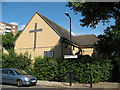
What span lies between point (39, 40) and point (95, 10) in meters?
10.6

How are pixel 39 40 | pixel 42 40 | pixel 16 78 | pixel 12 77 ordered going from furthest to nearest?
pixel 39 40, pixel 42 40, pixel 12 77, pixel 16 78

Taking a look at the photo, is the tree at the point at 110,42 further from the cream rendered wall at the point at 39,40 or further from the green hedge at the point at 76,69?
the cream rendered wall at the point at 39,40

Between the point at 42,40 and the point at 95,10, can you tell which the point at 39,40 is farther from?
the point at 95,10

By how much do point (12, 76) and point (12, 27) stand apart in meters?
104

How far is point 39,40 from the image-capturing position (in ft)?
63.7

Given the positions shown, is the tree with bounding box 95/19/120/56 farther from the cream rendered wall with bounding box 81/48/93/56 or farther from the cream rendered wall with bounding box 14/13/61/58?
the cream rendered wall with bounding box 81/48/93/56

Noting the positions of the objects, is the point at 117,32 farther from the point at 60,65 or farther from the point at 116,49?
the point at 60,65

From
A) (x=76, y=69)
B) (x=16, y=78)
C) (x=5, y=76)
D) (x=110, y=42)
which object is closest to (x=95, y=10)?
(x=110, y=42)

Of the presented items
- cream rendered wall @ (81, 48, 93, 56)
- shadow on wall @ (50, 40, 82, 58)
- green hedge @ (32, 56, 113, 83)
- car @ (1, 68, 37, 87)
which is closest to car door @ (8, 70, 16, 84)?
car @ (1, 68, 37, 87)

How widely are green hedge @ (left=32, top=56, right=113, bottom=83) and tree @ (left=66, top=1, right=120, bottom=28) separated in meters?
4.01

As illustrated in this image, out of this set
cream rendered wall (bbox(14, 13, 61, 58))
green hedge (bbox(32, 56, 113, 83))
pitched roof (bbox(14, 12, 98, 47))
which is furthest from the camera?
pitched roof (bbox(14, 12, 98, 47))

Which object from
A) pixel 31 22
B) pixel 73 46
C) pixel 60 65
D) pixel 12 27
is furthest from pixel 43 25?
pixel 12 27

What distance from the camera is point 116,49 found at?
42.1 feet

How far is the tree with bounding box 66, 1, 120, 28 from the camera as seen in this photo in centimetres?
1123
